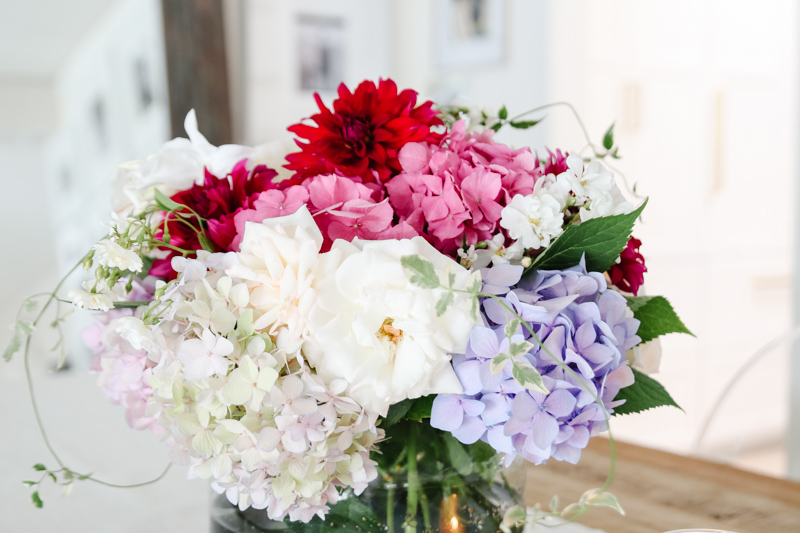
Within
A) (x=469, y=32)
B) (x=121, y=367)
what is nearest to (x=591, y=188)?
(x=121, y=367)

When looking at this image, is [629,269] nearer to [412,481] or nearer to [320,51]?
[412,481]

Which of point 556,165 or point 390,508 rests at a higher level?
point 556,165

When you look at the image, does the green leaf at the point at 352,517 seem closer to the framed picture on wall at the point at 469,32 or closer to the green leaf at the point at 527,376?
the green leaf at the point at 527,376

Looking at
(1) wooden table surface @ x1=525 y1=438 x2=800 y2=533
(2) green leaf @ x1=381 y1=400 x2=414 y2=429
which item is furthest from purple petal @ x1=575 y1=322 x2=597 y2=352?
(1) wooden table surface @ x1=525 y1=438 x2=800 y2=533

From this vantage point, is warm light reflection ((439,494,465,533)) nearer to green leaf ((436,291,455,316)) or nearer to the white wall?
green leaf ((436,291,455,316))

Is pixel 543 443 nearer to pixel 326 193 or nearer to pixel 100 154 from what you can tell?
pixel 326 193

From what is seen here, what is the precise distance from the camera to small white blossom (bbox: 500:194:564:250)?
44 cm

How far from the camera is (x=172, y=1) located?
200cm

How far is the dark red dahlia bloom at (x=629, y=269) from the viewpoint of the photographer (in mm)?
496

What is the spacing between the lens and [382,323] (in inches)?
16.2

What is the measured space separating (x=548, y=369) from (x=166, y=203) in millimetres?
274

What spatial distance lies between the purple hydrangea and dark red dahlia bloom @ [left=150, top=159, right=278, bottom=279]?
183 millimetres

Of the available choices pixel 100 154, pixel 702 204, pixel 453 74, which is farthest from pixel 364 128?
pixel 702 204

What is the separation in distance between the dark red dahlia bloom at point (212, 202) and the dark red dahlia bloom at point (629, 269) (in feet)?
0.80
